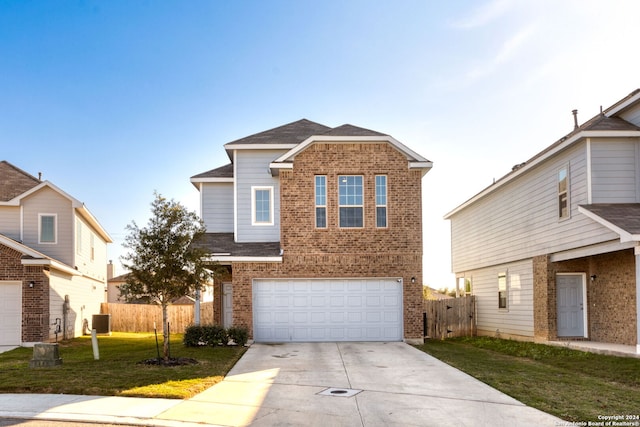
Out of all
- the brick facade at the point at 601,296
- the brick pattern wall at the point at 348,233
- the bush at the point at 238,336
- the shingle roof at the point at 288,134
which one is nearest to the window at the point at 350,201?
the brick pattern wall at the point at 348,233

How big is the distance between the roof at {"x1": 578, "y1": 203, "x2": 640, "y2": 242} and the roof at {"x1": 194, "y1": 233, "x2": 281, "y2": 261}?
9.80 metres

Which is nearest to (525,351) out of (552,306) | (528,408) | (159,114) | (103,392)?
(552,306)

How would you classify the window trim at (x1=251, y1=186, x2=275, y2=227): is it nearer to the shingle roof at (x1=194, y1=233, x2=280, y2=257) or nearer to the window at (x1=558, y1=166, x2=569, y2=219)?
the shingle roof at (x1=194, y1=233, x2=280, y2=257)

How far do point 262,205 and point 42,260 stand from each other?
25.7 ft

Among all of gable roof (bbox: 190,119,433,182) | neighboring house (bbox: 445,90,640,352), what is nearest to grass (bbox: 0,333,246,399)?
gable roof (bbox: 190,119,433,182)

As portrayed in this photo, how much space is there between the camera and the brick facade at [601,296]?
663 inches

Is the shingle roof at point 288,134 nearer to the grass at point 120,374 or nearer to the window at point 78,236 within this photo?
the grass at point 120,374

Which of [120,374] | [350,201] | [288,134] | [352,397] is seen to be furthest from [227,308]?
[352,397]

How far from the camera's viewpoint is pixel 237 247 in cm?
2112

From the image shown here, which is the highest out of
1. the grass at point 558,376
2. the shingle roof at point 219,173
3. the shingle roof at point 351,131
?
the shingle roof at point 351,131

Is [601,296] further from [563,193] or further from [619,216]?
[619,216]

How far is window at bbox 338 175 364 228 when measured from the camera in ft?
67.4

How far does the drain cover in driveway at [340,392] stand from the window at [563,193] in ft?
34.2

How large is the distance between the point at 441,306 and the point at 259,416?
1730 centimetres
